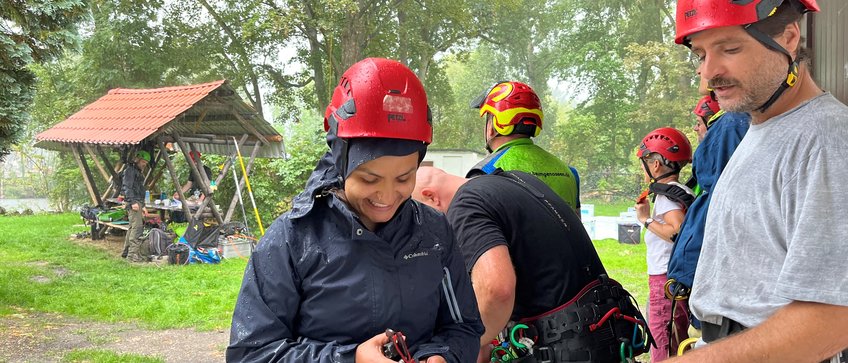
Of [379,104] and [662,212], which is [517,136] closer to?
[379,104]

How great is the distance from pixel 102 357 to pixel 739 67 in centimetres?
545

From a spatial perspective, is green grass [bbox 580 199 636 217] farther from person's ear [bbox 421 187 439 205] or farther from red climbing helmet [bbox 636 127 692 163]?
person's ear [bbox 421 187 439 205]

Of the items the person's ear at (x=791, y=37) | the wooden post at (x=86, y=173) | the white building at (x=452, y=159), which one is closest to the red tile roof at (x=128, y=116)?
the wooden post at (x=86, y=173)

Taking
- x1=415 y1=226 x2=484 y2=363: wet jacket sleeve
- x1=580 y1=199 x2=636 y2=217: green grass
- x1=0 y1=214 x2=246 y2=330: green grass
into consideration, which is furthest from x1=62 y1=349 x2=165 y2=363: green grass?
x1=580 y1=199 x2=636 y2=217: green grass

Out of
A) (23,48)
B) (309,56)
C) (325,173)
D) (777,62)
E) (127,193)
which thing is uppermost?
(309,56)

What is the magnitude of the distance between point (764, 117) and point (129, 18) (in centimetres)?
1635

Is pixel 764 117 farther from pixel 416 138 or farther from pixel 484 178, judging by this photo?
pixel 484 178

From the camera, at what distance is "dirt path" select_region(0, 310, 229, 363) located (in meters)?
5.71

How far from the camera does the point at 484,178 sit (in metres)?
1.71

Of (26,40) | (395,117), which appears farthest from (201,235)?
(395,117)

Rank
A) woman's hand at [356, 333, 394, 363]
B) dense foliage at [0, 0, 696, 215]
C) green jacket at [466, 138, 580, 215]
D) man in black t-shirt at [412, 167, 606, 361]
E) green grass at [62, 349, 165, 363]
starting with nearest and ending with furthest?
1. woman's hand at [356, 333, 394, 363]
2. man in black t-shirt at [412, 167, 606, 361]
3. green jacket at [466, 138, 580, 215]
4. green grass at [62, 349, 165, 363]
5. dense foliage at [0, 0, 696, 215]

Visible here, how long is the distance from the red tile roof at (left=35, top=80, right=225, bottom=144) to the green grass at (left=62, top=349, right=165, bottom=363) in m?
4.24

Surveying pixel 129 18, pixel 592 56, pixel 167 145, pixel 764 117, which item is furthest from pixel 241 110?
pixel 592 56

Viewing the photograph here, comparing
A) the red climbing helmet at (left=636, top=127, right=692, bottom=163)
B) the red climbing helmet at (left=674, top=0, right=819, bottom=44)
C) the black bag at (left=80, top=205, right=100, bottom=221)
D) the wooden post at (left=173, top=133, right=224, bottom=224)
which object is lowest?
the black bag at (left=80, top=205, right=100, bottom=221)
